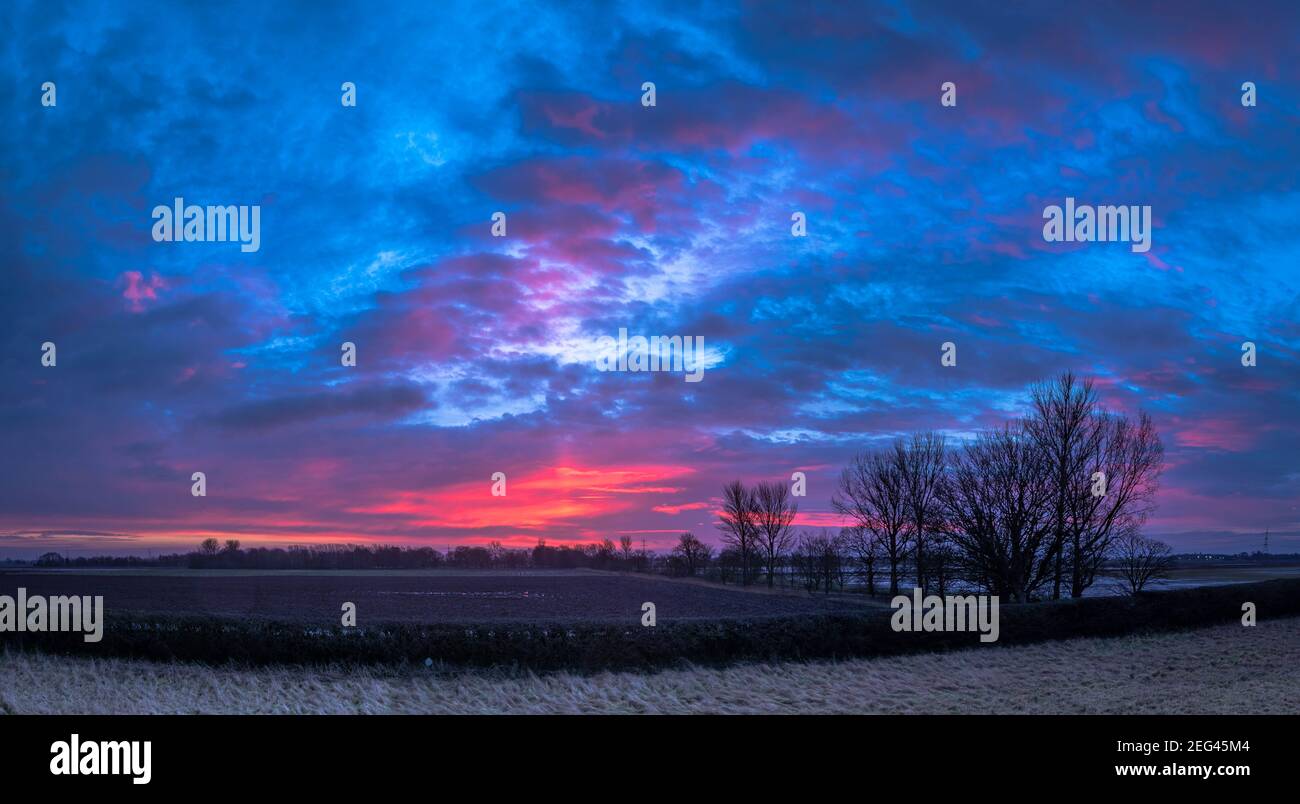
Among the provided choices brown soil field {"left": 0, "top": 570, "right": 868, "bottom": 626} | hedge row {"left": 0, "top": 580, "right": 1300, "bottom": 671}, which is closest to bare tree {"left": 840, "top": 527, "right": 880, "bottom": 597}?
brown soil field {"left": 0, "top": 570, "right": 868, "bottom": 626}

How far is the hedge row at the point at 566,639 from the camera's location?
28.9 meters

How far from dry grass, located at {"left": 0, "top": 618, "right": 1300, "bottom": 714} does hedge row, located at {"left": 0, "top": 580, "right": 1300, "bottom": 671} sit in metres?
1.37

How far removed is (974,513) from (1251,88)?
34378 mm

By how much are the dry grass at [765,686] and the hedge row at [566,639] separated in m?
1.37

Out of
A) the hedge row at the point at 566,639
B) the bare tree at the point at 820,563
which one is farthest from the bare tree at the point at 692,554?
the hedge row at the point at 566,639

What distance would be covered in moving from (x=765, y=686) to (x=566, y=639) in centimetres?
851

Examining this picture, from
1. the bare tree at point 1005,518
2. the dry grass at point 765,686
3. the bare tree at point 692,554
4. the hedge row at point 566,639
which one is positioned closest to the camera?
the dry grass at point 765,686

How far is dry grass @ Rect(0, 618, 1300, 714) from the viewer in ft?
64.1

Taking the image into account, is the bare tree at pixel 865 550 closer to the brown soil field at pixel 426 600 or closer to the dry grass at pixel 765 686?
the brown soil field at pixel 426 600

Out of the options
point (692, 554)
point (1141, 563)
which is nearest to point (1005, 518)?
point (1141, 563)

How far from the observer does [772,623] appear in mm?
32500

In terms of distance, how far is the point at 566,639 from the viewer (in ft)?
96.0

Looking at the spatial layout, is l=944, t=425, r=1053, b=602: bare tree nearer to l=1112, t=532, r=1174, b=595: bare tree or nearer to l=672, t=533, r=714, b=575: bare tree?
l=1112, t=532, r=1174, b=595: bare tree
